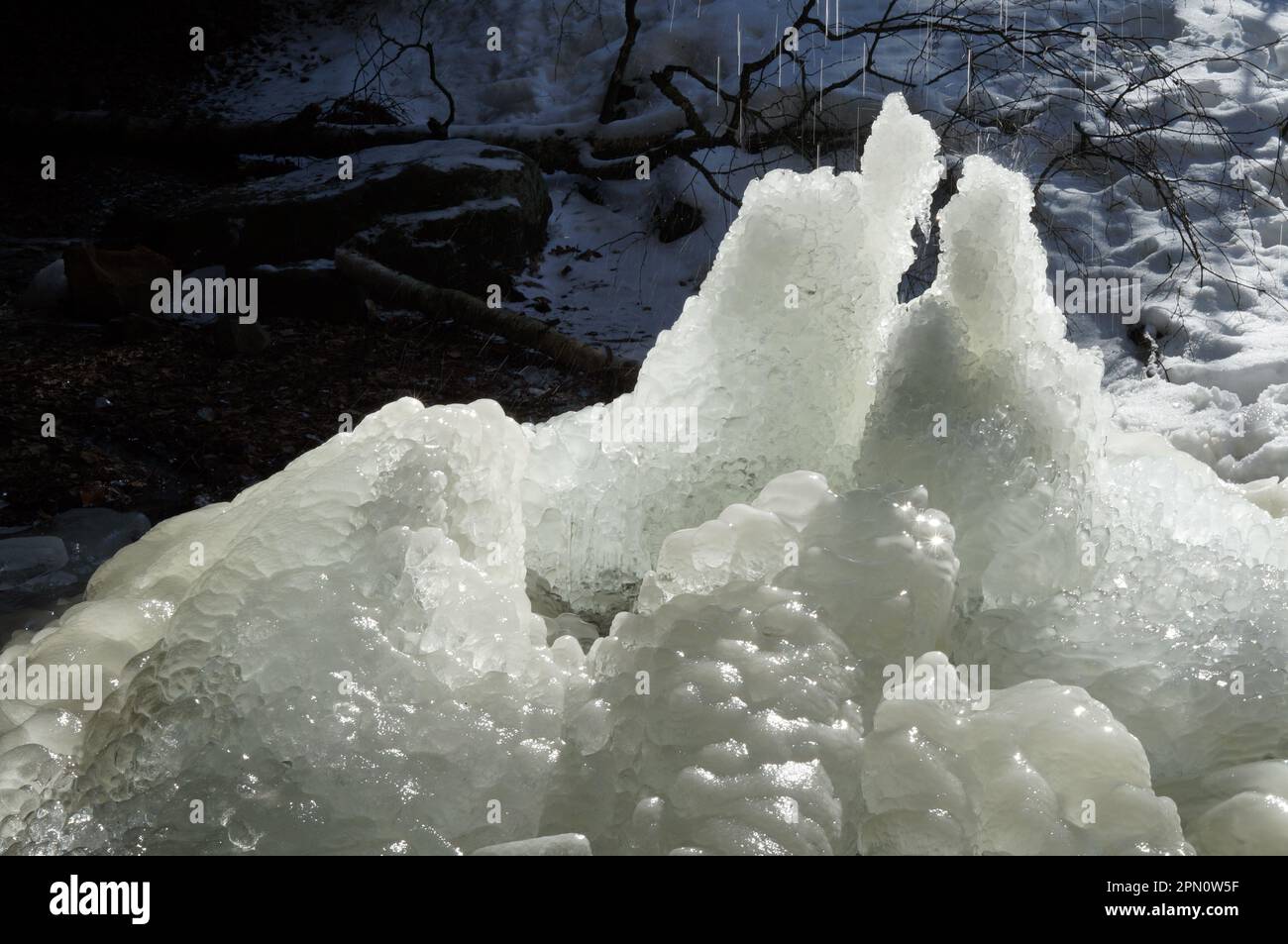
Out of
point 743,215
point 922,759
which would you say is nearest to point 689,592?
point 922,759

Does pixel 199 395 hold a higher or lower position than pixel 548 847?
higher

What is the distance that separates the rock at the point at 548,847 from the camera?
39.0 inches

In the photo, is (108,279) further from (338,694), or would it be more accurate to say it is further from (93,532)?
(338,694)

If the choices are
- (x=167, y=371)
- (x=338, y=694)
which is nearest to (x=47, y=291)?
(x=167, y=371)

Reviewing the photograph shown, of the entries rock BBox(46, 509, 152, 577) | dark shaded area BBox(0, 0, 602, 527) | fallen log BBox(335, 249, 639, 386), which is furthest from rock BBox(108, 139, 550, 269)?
rock BBox(46, 509, 152, 577)

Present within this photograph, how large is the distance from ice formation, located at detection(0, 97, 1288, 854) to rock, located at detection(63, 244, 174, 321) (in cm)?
240

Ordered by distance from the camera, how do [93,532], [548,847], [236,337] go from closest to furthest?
[548,847] → [93,532] → [236,337]

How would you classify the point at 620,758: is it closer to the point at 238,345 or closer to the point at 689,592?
the point at 689,592

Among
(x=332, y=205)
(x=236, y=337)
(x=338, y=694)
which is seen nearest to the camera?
(x=338, y=694)

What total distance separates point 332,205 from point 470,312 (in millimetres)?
785

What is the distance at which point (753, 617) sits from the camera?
4.05ft

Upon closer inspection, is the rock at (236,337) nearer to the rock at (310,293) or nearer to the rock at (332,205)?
the rock at (310,293)

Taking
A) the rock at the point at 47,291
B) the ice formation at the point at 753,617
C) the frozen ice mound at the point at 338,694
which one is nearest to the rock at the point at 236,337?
the rock at the point at 47,291

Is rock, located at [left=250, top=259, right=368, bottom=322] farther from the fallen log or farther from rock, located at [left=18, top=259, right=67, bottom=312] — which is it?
rock, located at [left=18, top=259, right=67, bottom=312]
